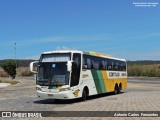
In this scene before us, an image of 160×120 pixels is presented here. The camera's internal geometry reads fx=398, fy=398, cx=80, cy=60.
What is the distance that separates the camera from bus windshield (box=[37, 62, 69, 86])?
22672 millimetres

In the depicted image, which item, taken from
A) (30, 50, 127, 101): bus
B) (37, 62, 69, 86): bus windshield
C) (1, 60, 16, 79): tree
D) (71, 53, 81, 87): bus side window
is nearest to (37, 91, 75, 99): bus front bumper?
(30, 50, 127, 101): bus

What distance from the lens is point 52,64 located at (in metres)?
23.2

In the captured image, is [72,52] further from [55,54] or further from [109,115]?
[109,115]

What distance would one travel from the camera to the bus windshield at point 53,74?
22.7 metres

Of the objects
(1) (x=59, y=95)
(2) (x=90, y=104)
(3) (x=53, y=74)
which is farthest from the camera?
(3) (x=53, y=74)

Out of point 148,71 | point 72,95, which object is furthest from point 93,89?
point 148,71

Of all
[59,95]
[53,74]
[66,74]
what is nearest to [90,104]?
[59,95]

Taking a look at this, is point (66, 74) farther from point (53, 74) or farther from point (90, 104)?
point (90, 104)

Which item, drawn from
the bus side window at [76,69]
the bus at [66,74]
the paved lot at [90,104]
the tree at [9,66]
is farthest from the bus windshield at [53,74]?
the tree at [9,66]

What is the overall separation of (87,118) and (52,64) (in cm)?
901

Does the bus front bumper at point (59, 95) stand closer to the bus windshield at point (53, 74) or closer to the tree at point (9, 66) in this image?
the bus windshield at point (53, 74)

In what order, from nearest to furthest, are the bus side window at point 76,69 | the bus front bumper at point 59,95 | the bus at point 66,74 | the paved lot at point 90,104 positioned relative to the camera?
the paved lot at point 90,104, the bus front bumper at point 59,95, the bus at point 66,74, the bus side window at point 76,69

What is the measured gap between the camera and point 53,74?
22844 mm

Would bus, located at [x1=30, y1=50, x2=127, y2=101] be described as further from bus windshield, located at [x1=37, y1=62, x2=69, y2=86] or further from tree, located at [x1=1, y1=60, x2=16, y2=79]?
tree, located at [x1=1, y1=60, x2=16, y2=79]
